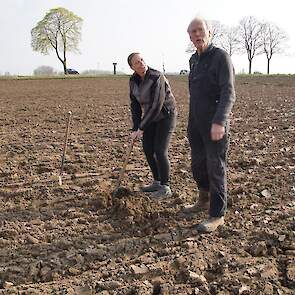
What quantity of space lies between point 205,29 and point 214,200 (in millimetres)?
1678

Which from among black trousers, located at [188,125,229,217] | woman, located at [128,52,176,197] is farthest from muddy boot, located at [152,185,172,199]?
black trousers, located at [188,125,229,217]

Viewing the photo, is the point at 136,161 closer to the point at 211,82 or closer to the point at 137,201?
the point at 137,201

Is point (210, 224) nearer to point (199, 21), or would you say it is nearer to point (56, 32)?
point (199, 21)

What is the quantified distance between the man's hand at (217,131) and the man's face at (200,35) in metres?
0.76

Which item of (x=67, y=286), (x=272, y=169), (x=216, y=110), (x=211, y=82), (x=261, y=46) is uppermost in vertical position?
(x=261, y=46)

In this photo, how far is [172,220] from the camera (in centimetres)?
469

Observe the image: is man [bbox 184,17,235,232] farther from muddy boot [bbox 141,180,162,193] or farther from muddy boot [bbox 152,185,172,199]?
muddy boot [bbox 141,180,162,193]

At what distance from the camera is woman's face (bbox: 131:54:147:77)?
494 cm

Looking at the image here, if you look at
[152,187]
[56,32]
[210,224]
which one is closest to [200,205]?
[210,224]

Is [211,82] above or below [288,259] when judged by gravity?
above

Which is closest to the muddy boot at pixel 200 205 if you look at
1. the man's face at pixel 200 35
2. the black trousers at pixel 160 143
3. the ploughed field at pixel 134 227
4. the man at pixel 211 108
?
the ploughed field at pixel 134 227

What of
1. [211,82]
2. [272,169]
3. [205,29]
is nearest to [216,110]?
[211,82]

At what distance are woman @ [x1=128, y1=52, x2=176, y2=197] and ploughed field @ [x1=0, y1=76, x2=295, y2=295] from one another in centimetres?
31

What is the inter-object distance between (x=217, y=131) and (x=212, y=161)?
15.2 inches
